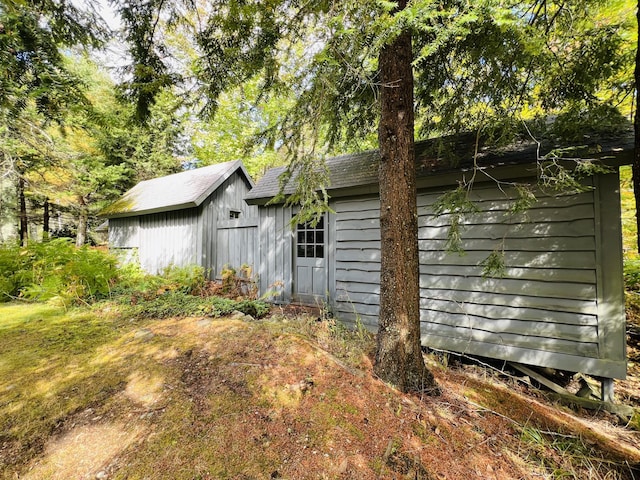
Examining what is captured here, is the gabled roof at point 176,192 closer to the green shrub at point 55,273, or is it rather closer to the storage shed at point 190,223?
the storage shed at point 190,223

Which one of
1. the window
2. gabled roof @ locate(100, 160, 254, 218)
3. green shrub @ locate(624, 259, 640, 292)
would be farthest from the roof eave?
green shrub @ locate(624, 259, 640, 292)

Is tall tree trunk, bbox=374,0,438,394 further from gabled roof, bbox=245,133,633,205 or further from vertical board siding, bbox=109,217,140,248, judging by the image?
vertical board siding, bbox=109,217,140,248

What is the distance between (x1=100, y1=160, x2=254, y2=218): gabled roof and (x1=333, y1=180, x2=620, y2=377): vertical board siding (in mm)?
5920

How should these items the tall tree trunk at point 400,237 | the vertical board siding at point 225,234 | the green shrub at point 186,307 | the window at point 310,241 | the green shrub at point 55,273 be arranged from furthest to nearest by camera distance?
the vertical board siding at point 225,234, the window at point 310,241, the green shrub at point 55,273, the green shrub at point 186,307, the tall tree trunk at point 400,237

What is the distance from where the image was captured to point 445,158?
434 centimetres

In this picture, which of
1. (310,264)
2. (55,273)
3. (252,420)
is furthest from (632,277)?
(55,273)

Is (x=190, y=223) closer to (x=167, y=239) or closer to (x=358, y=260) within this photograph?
(x=167, y=239)

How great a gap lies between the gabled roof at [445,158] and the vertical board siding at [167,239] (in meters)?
3.21

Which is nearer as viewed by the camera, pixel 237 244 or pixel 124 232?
pixel 237 244

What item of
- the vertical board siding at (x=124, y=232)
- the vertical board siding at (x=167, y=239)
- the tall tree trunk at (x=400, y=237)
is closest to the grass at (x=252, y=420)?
the tall tree trunk at (x=400, y=237)

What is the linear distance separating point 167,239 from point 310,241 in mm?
5794

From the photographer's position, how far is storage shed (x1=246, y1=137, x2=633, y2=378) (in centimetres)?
322

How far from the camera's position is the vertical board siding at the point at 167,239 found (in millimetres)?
8461

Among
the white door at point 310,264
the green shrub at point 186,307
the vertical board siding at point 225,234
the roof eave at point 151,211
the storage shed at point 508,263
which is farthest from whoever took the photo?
the roof eave at point 151,211
